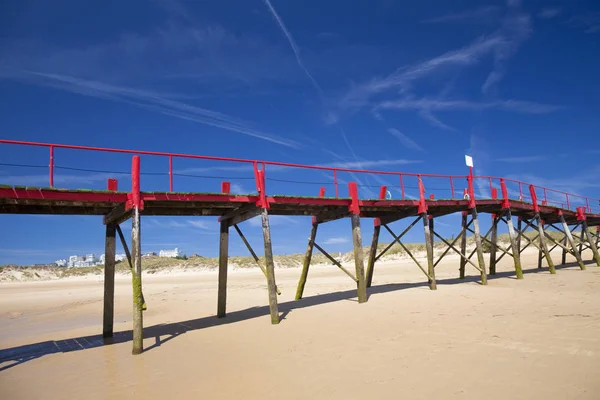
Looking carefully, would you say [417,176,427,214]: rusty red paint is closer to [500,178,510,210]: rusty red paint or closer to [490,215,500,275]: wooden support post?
[500,178,510,210]: rusty red paint

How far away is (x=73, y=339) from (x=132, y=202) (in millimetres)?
4771

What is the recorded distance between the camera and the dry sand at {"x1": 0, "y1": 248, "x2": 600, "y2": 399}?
5.11 metres

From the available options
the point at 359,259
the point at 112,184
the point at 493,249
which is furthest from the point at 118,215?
the point at 493,249

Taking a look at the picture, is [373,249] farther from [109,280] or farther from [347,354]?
[109,280]

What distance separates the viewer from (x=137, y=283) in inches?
341

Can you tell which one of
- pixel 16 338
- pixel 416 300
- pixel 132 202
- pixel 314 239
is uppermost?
pixel 132 202

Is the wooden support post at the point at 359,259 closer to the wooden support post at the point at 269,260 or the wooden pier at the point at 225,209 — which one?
the wooden pier at the point at 225,209

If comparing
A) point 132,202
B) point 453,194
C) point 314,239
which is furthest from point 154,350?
point 453,194

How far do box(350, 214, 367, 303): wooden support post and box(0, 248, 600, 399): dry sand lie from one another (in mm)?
470

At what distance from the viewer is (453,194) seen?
55.6 ft

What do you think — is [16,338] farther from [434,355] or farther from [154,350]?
[434,355]

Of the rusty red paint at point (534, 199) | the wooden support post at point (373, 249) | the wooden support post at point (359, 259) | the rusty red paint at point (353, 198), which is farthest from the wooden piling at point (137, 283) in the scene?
the rusty red paint at point (534, 199)

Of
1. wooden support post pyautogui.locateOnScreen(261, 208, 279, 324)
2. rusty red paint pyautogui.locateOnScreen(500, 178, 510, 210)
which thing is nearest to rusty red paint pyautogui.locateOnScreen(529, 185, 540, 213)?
rusty red paint pyautogui.locateOnScreen(500, 178, 510, 210)

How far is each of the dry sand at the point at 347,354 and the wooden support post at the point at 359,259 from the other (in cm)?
47
